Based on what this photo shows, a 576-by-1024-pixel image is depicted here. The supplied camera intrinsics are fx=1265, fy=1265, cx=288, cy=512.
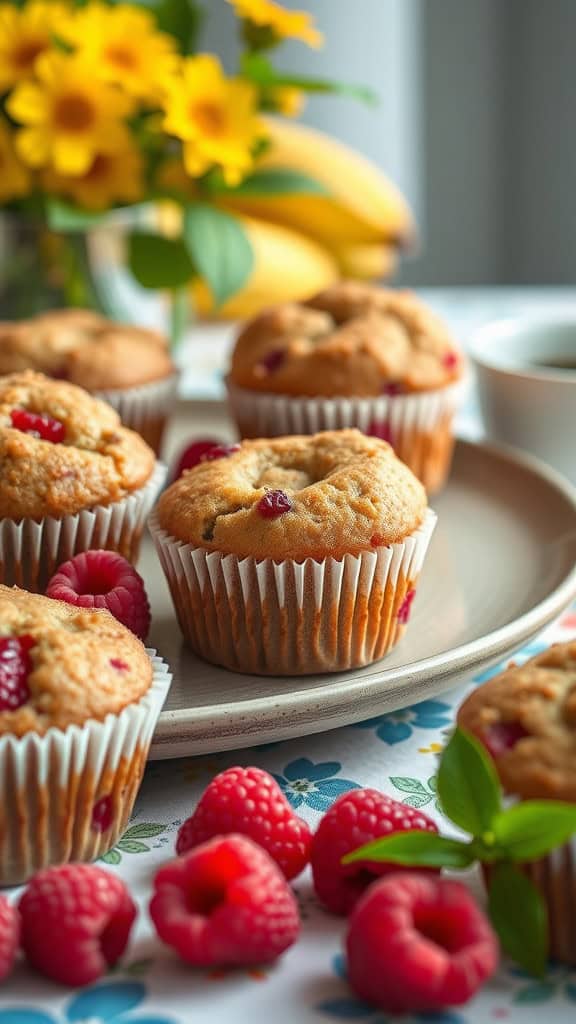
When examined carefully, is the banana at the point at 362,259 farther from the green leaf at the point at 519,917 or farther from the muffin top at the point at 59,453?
the green leaf at the point at 519,917

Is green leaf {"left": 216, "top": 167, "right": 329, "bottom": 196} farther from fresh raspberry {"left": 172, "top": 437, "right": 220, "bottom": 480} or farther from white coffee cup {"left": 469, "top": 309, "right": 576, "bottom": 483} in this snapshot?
fresh raspberry {"left": 172, "top": 437, "right": 220, "bottom": 480}

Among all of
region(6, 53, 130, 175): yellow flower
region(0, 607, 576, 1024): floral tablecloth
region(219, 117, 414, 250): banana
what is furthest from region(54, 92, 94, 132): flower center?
region(0, 607, 576, 1024): floral tablecloth

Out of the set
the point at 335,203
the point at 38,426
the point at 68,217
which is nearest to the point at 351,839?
the point at 38,426

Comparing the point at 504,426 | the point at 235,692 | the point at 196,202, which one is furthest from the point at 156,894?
the point at 196,202

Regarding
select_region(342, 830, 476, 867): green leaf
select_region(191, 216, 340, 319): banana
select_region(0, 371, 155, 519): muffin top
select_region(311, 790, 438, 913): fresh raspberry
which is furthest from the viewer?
select_region(191, 216, 340, 319): banana

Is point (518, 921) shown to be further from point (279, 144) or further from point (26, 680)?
Result: point (279, 144)

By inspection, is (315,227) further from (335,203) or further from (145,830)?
(145,830)

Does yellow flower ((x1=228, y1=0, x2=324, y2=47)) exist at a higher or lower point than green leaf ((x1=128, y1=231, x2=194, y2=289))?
higher
